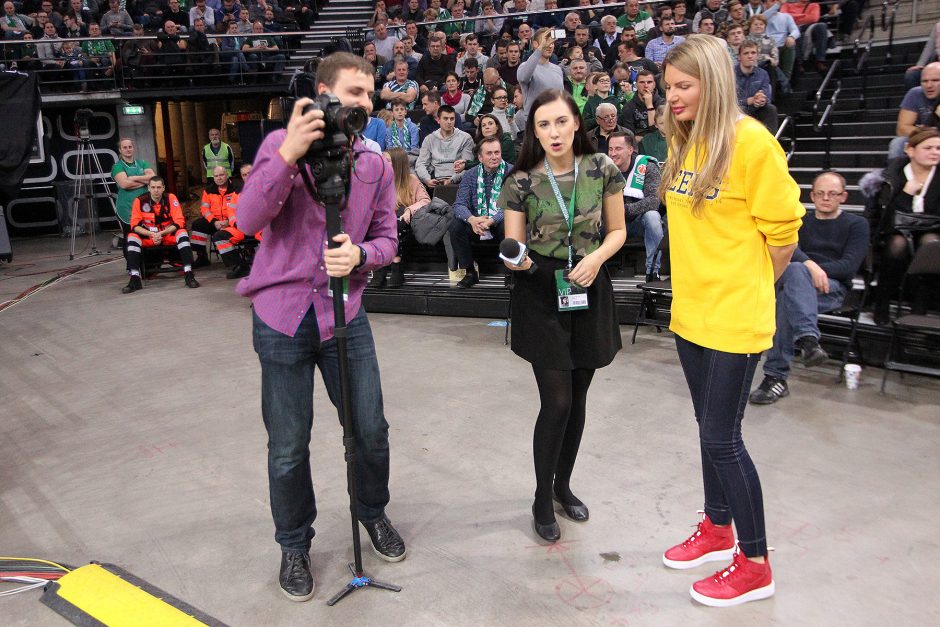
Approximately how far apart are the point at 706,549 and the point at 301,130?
6.86 ft

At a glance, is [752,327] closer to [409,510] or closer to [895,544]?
[895,544]

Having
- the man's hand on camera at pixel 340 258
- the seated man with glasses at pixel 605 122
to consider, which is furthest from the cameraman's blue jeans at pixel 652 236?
the man's hand on camera at pixel 340 258

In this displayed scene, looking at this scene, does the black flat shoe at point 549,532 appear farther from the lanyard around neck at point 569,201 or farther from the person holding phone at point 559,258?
the lanyard around neck at point 569,201

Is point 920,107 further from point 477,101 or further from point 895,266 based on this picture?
point 477,101

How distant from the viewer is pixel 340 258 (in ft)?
8.00

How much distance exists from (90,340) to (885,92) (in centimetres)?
878

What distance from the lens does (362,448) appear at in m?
2.92

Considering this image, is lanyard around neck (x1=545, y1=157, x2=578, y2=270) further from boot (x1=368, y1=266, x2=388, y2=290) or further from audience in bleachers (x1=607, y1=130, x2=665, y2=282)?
boot (x1=368, y1=266, x2=388, y2=290)

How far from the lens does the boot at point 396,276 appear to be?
289 inches

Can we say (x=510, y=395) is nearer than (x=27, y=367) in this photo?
Yes

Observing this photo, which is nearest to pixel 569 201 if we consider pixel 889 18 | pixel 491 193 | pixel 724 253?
pixel 724 253

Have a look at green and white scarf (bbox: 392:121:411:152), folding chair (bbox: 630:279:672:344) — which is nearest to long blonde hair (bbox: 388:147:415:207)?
green and white scarf (bbox: 392:121:411:152)

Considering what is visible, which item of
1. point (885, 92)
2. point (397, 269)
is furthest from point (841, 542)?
point (885, 92)

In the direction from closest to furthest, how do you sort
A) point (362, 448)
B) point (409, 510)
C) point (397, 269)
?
1. point (362, 448)
2. point (409, 510)
3. point (397, 269)
